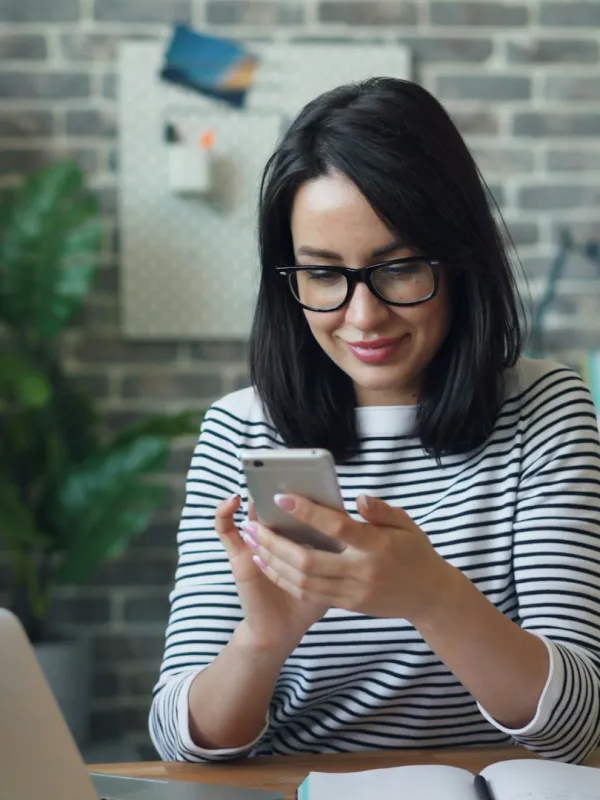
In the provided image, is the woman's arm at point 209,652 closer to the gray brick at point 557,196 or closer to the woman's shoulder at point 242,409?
the woman's shoulder at point 242,409

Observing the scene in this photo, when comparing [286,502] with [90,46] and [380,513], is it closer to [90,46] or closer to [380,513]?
[380,513]

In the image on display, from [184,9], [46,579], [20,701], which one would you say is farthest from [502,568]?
[184,9]

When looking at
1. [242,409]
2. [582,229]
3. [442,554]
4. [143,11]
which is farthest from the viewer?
[582,229]

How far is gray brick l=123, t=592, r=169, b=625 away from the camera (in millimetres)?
2734

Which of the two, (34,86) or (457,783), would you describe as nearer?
(457,783)

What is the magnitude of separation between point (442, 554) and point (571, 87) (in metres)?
1.90

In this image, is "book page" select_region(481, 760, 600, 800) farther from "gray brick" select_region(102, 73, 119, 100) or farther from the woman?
"gray brick" select_region(102, 73, 119, 100)

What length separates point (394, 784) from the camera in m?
0.88

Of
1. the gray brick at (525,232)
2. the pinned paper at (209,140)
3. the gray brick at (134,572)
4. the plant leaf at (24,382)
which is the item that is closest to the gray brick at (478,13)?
the gray brick at (525,232)

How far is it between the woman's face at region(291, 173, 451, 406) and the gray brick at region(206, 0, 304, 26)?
1.67 m

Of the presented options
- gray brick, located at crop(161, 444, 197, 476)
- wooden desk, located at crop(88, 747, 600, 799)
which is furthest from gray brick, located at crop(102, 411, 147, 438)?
wooden desk, located at crop(88, 747, 600, 799)

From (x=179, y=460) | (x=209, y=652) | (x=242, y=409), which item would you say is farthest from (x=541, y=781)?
(x=179, y=460)

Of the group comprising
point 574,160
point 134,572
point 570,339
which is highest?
point 574,160

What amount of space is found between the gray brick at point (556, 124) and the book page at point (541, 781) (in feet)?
6.92
